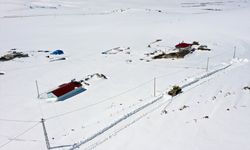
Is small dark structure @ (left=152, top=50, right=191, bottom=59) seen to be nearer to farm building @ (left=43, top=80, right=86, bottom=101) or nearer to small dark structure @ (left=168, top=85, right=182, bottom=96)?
farm building @ (left=43, top=80, right=86, bottom=101)

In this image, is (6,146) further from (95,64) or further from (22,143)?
(95,64)

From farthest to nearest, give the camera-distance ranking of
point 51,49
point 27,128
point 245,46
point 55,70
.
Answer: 1. point 51,49
2. point 245,46
3. point 55,70
4. point 27,128

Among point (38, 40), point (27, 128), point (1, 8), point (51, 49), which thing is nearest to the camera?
point (27, 128)

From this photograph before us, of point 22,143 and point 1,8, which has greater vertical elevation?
point 1,8

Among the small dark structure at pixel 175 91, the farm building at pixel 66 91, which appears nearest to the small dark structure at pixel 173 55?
the farm building at pixel 66 91

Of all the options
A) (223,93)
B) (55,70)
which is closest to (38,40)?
(55,70)

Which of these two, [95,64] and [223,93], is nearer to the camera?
[223,93]

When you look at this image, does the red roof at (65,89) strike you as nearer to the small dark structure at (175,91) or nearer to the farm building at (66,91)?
the farm building at (66,91)

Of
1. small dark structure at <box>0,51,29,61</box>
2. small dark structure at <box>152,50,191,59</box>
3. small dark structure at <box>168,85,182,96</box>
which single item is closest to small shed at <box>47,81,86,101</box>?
small dark structure at <box>168,85,182,96</box>

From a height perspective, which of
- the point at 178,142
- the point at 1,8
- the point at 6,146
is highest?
the point at 1,8
